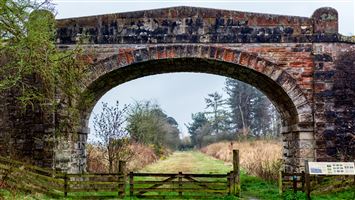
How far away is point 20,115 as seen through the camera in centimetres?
1501

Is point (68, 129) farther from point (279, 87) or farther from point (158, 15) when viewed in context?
point (279, 87)

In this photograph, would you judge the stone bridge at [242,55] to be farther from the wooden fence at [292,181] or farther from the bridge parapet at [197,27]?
the wooden fence at [292,181]

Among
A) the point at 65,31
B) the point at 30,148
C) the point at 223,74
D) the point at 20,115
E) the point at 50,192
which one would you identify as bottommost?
the point at 50,192

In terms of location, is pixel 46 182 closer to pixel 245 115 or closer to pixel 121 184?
pixel 121 184

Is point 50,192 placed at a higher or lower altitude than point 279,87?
lower

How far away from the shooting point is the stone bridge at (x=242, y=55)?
585 inches

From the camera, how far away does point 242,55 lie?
14898mm

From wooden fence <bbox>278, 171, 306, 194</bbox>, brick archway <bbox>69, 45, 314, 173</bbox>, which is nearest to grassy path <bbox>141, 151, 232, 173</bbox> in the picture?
brick archway <bbox>69, 45, 314, 173</bbox>

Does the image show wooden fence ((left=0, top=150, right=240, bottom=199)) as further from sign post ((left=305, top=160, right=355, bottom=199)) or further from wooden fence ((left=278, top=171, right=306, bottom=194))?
sign post ((left=305, top=160, right=355, bottom=199))

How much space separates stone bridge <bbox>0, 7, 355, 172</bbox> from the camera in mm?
14852

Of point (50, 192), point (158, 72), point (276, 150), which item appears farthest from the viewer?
point (276, 150)

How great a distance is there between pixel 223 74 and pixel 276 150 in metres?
7.65

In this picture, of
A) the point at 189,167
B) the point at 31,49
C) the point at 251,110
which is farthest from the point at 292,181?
the point at 251,110

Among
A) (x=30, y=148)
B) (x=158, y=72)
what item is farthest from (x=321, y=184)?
(x=30, y=148)
